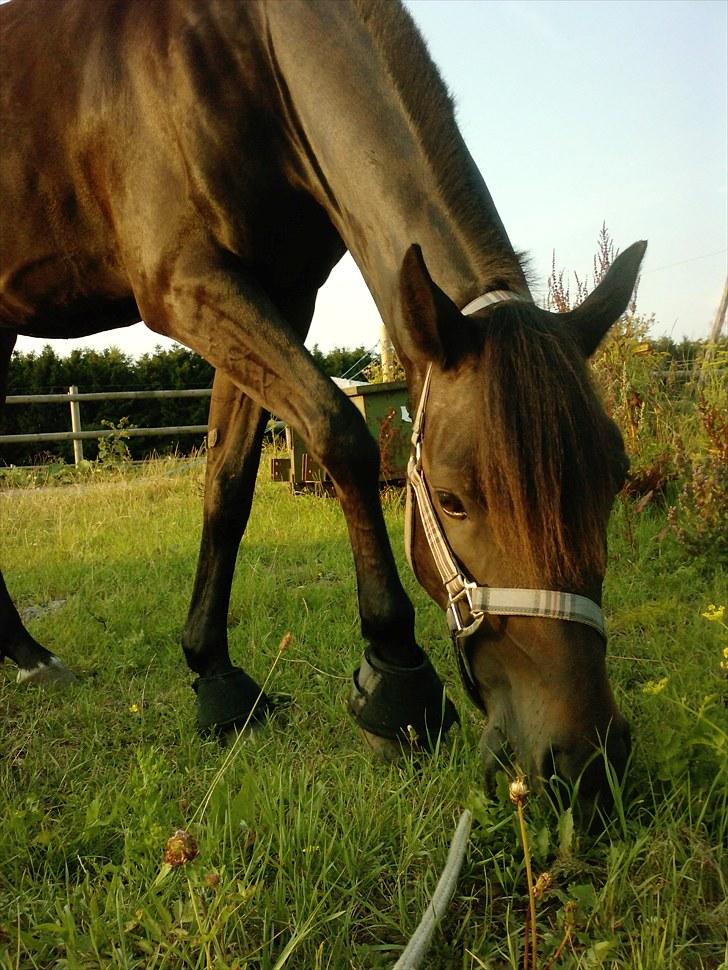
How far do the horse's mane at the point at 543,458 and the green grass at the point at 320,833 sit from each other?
0.46 metres

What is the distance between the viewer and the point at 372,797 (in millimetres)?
1625

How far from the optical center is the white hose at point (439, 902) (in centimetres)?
111

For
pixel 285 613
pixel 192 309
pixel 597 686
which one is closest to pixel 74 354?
pixel 285 613

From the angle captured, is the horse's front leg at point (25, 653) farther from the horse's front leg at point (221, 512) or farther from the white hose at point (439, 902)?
the white hose at point (439, 902)

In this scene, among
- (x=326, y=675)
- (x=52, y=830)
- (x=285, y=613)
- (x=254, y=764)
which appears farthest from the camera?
(x=285, y=613)

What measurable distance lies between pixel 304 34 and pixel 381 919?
2093mm

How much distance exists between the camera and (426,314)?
157 centimetres

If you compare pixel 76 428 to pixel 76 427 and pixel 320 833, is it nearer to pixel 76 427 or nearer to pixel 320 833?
pixel 76 427

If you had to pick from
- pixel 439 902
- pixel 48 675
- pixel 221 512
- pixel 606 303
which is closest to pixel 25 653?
pixel 48 675

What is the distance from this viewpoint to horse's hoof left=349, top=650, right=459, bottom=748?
6.30 ft

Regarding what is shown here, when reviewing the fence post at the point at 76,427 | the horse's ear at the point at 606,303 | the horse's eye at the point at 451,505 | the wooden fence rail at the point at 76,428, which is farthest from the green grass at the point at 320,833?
the fence post at the point at 76,427

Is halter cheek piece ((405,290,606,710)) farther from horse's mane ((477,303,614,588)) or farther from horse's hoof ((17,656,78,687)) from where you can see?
horse's hoof ((17,656,78,687))

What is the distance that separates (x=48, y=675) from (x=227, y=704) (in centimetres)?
89

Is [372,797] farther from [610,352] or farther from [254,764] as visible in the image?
[610,352]
